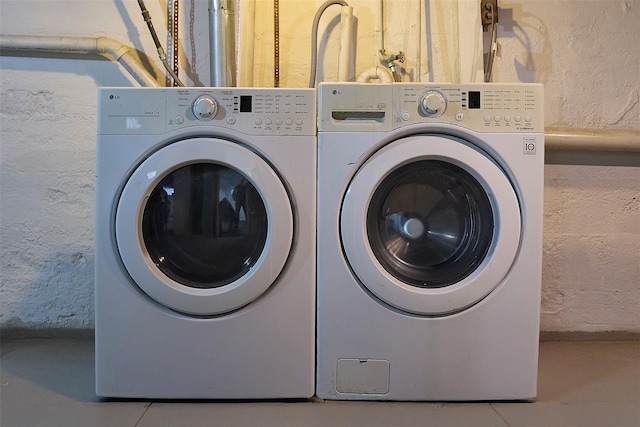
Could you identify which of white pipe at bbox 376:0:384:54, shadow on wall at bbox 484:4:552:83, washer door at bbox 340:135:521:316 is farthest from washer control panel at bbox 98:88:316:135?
shadow on wall at bbox 484:4:552:83

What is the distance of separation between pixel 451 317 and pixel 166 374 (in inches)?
30.7

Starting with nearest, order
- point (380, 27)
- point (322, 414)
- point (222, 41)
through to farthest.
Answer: point (322, 414) → point (222, 41) → point (380, 27)

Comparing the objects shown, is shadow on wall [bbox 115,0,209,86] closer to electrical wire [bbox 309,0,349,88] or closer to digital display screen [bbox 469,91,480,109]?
electrical wire [bbox 309,0,349,88]

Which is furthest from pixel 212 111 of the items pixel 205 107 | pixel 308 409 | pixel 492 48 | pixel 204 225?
pixel 492 48

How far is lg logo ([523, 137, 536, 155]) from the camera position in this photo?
1.22 meters

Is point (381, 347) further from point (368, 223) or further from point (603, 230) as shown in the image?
point (603, 230)

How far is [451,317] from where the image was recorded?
1228 millimetres

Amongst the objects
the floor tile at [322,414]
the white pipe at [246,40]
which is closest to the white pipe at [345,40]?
the white pipe at [246,40]

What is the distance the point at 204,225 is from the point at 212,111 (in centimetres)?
31

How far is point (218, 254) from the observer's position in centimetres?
126

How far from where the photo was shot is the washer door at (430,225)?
120 cm

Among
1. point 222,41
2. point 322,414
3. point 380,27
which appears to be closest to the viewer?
point 322,414

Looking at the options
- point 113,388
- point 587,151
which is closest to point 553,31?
point 587,151

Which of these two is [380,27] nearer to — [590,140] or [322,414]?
[590,140]
